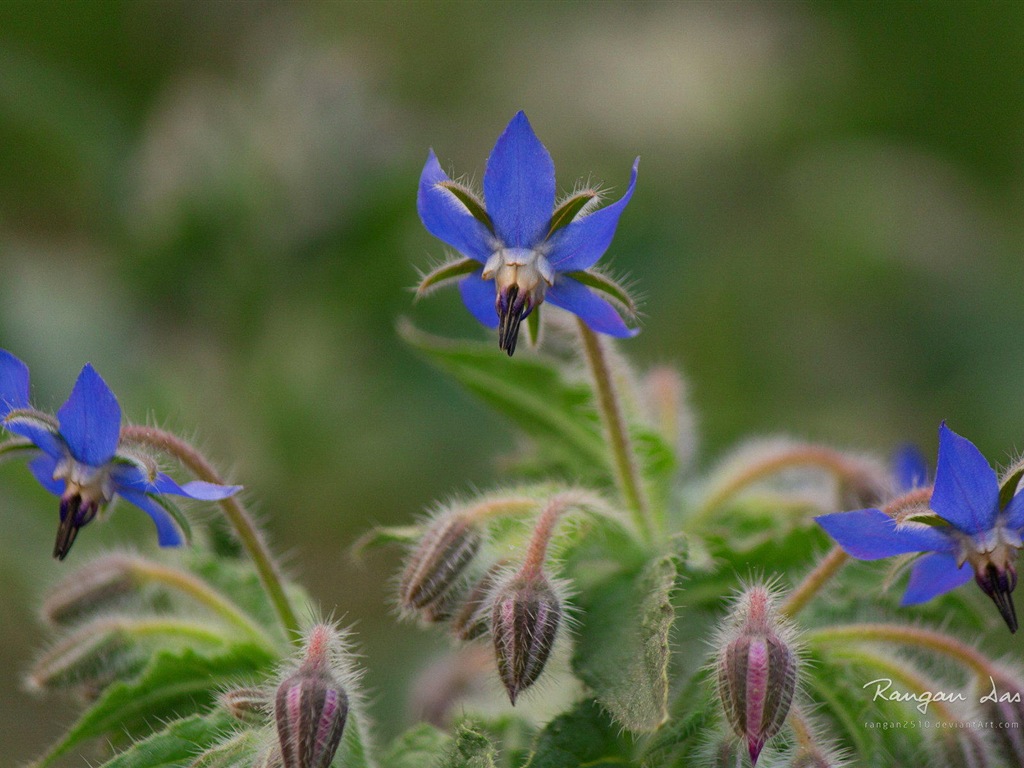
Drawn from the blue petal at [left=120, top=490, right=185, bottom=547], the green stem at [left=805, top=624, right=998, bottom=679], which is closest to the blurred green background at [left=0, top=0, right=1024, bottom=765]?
the blue petal at [left=120, top=490, right=185, bottom=547]

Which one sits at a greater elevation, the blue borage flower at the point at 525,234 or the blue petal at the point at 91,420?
the blue borage flower at the point at 525,234

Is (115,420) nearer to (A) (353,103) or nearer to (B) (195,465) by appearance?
(B) (195,465)

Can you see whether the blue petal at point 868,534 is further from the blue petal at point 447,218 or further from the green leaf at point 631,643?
the blue petal at point 447,218

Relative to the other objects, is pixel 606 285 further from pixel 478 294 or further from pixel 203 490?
pixel 203 490

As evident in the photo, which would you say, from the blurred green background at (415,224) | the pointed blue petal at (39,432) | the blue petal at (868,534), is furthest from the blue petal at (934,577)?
the blurred green background at (415,224)

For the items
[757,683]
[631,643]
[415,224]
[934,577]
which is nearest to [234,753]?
[631,643]

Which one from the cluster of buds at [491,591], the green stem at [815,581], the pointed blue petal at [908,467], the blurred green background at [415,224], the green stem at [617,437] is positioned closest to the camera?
the cluster of buds at [491,591]
